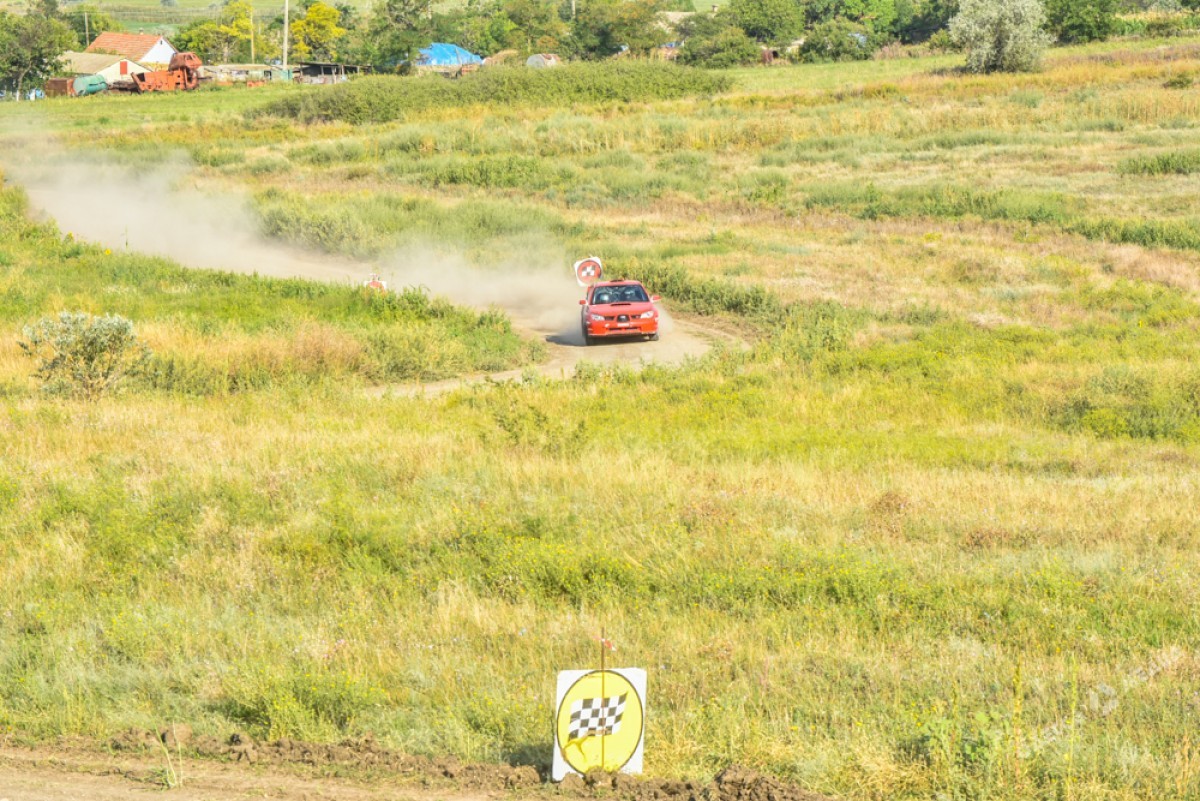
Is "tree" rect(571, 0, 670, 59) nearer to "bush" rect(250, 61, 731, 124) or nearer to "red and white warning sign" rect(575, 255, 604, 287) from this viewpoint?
"bush" rect(250, 61, 731, 124)

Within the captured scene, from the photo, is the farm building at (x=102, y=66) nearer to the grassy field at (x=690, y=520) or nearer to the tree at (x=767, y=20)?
Result: the tree at (x=767, y=20)

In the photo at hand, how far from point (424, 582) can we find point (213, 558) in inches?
89.9

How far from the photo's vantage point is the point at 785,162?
184 ft

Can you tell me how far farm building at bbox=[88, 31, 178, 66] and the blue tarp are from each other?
28.6 meters

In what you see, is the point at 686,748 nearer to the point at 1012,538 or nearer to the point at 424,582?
the point at 424,582

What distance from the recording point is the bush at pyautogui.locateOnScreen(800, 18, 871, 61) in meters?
114

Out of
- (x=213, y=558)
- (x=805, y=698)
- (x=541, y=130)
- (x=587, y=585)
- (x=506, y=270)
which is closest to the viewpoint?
(x=805, y=698)

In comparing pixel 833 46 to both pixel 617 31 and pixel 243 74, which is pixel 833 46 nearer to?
pixel 617 31

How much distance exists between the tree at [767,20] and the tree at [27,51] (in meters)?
73.5

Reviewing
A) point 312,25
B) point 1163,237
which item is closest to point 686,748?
point 1163,237

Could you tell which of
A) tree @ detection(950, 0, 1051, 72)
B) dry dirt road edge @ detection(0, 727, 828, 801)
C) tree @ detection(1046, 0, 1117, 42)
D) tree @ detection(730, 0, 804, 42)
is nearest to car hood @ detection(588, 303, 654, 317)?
dry dirt road edge @ detection(0, 727, 828, 801)

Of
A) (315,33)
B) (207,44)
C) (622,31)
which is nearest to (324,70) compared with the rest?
(315,33)

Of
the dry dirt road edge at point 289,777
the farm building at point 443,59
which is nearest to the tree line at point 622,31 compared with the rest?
the farm building at point 443,59

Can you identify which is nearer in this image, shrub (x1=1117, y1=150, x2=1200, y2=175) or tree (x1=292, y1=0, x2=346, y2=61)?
shrub (x1=1117, y1=150, x2=1200, y2=175)
